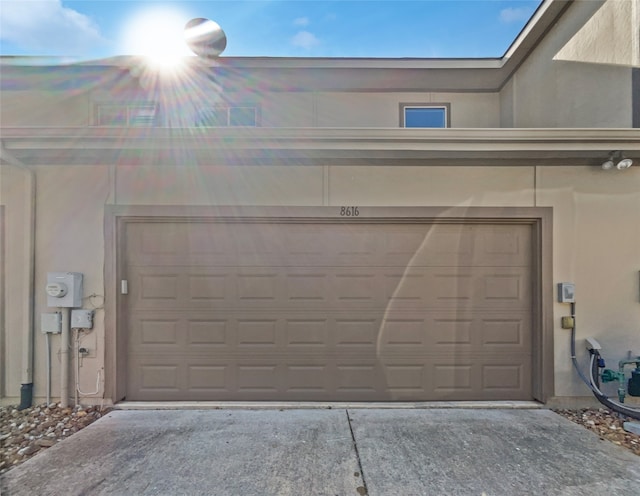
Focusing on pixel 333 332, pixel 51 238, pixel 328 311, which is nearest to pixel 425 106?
A: pixel 328 311

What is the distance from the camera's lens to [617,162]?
357 cm

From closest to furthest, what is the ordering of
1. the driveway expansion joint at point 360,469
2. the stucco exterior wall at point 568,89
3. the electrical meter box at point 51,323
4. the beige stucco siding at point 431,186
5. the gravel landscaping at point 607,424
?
the driveway expansion joint at point 360,469, the gravel landscaping at point 607,424, the electrical meter box at point 51,323, the beige stucco siding at point 431,186, the stucco exterior wall at point 568,89

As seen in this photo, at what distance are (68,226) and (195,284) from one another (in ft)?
5.19

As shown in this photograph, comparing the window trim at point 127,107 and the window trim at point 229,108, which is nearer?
the window trim at point 127,107

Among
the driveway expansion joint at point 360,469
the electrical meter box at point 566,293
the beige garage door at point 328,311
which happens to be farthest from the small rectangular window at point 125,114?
the electrical meter box at point 566,293

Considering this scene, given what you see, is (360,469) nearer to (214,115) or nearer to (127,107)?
(214,115)

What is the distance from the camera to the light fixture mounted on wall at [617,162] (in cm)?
351

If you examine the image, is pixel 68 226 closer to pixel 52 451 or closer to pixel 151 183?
pixel 151 183

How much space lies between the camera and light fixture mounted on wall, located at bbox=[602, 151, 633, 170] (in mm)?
3514

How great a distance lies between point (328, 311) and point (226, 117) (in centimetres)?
366

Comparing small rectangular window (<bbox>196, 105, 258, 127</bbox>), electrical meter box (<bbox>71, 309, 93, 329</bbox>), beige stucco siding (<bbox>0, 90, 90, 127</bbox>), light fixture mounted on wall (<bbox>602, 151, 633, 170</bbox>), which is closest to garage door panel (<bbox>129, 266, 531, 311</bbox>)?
electrical meter box (<bbox>71, 309, 93, 329</bbox>)

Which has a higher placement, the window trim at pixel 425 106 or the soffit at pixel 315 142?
the window trim at pixel 425 106

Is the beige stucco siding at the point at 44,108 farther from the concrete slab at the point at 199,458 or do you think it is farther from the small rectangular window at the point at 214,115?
the concrete slab at the point at 199,458

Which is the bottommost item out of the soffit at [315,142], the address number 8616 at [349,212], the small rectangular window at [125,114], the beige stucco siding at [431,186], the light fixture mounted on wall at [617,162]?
the address number 8616 at [349,212]
